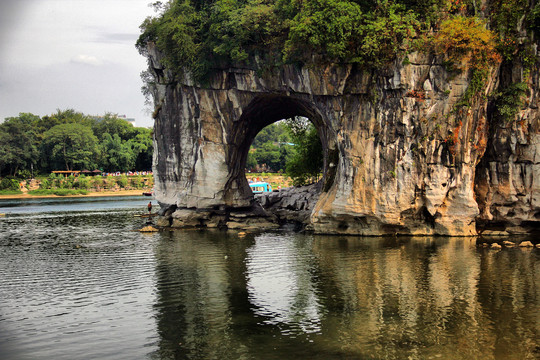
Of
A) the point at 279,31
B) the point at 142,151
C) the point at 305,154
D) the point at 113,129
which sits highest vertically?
the point at 113,129

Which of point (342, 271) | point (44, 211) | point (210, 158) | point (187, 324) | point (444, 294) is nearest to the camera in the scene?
point (187, 324)

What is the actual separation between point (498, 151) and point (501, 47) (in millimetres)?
5688

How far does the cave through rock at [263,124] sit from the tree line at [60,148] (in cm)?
4462

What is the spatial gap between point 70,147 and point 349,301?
2806 inches

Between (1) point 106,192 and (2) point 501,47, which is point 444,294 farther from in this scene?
(1) point 106,192

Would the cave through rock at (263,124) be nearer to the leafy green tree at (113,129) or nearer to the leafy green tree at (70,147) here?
the leafy green tree at (70,147)

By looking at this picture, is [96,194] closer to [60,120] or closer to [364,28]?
[60,120]

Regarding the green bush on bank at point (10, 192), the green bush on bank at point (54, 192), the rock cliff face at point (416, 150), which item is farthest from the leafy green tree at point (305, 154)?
the green bush on bank at point (10, 192)

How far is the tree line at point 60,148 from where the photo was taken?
251ft

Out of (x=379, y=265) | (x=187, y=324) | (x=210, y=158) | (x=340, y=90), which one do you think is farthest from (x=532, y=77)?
(x=187, y=324)

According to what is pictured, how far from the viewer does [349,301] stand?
17641 mm

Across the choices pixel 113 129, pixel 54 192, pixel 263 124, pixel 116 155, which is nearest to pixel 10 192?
pixel 54 192

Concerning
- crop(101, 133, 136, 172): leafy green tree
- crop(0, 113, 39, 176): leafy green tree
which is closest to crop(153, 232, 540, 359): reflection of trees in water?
crop(0, 113, 39, 176): leafy green tree

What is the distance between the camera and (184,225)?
36.4m
